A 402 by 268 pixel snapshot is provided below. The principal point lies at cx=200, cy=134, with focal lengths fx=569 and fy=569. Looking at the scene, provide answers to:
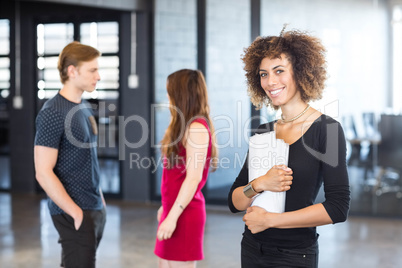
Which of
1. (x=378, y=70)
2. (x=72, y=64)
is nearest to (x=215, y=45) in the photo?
(x=378, y=70)

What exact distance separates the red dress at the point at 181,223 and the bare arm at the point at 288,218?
37.6 inches

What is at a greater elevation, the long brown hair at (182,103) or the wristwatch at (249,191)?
the long brown hair at (182,103)

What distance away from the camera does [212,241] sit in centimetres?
559

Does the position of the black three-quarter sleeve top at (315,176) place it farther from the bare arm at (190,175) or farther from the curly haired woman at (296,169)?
the bare arm at (190,175)

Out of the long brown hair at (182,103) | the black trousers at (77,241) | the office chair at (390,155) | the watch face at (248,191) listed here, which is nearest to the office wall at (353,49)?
the office chair at (390,155)

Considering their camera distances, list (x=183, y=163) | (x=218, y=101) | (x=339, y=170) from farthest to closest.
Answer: (x=218, y=101)
(x=183, y=163)
(x=339, y=170)

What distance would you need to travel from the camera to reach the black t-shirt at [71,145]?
2664 millimetres

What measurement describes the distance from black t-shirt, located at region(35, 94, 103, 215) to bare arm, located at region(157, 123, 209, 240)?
39 cm

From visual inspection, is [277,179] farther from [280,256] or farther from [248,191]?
[280,256]

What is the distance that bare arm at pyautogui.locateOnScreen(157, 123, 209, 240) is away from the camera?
2705mm

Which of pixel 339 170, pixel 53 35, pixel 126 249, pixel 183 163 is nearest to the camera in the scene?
pixel 339 170

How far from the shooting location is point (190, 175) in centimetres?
272

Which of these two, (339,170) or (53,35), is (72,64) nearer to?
(339,170)

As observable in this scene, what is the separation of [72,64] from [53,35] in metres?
5.44
